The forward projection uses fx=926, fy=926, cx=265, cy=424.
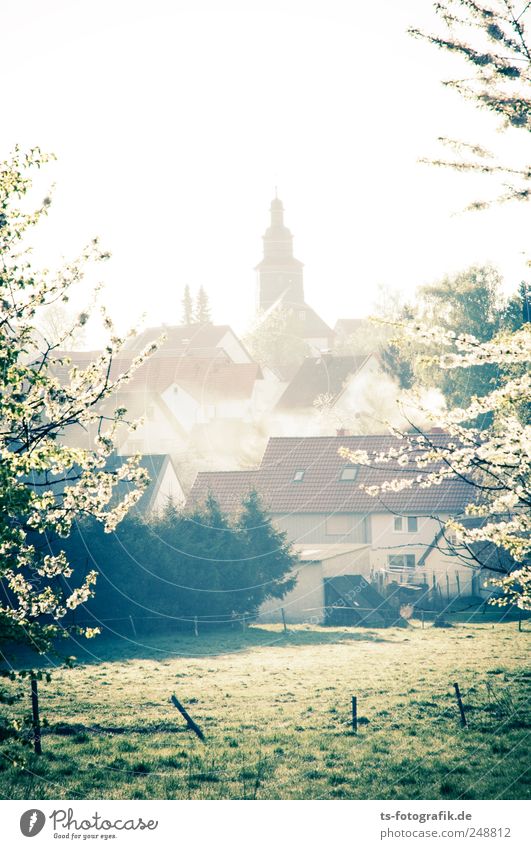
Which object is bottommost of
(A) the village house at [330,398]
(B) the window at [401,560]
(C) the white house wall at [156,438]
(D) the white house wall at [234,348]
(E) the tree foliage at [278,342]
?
(B) the window at [401,560]

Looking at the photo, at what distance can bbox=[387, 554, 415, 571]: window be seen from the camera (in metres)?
34.2

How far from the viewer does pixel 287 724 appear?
13836 millimetres

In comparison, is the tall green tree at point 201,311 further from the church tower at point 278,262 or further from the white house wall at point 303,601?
the white house wall at point 303,601

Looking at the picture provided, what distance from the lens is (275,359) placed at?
202ft

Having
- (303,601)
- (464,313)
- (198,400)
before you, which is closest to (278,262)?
(198,400)

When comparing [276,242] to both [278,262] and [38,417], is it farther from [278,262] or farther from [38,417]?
[38,417]

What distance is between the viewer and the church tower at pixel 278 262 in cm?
3969

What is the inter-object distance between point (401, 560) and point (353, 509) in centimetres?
260

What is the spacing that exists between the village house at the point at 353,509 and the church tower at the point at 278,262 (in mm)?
7811

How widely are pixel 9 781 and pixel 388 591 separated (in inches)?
926

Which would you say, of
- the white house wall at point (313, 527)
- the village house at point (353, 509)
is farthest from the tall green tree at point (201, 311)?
the white house wall at point (313, 527)
